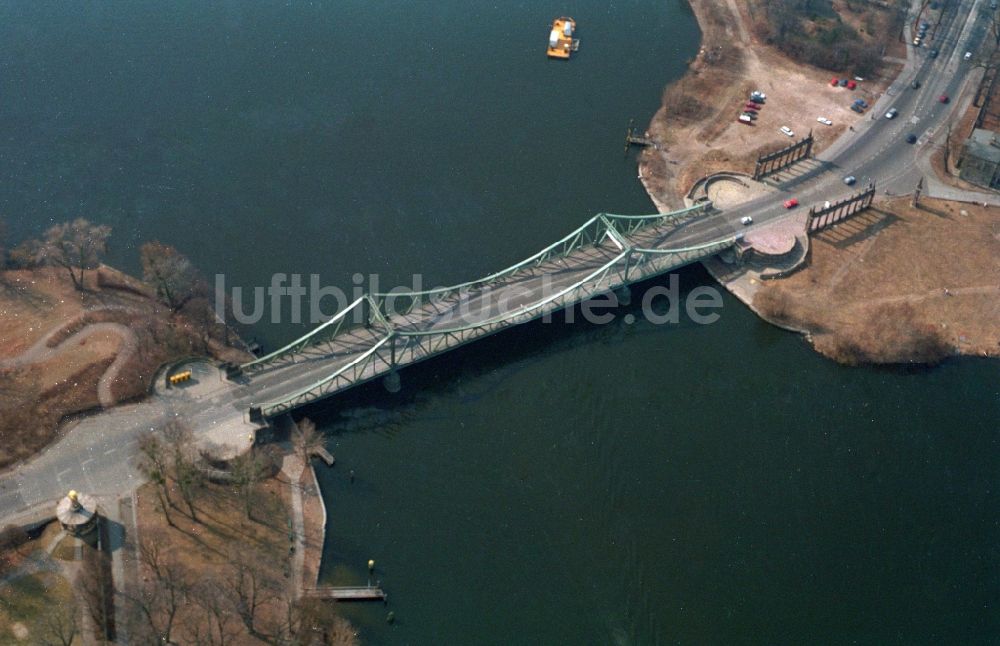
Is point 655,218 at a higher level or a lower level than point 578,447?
higher

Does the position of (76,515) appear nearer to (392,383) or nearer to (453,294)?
(392,383)

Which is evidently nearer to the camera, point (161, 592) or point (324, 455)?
point (161, 592)

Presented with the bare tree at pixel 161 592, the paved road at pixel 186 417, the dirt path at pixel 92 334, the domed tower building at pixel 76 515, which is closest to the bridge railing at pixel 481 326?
the paved road at pixel 186 417

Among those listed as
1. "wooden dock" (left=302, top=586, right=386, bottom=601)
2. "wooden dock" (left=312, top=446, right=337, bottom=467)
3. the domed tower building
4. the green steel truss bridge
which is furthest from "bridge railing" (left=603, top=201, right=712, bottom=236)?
the domed tower building

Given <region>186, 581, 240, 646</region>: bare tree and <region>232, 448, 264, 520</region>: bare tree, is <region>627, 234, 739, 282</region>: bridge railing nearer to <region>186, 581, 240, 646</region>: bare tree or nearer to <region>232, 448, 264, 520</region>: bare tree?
<region>232, 448, 264, 520</region>: bare tree

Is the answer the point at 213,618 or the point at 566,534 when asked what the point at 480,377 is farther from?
the point at 213,618

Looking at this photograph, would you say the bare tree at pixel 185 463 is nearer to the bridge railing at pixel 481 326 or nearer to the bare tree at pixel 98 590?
the bridge railing at pixel 481 326

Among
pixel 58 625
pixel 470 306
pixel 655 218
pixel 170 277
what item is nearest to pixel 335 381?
pixel 470 306
